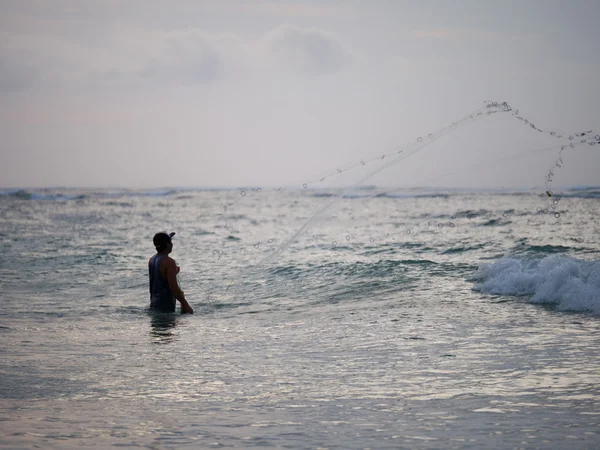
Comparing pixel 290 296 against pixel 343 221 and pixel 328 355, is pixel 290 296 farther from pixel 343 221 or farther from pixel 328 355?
pixel 343 221

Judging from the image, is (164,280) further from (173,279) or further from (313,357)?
(313,357)

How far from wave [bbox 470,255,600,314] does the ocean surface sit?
0.04 metres

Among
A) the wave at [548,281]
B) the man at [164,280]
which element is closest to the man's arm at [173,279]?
the man at [164,280]

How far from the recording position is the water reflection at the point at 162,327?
26.5 feet

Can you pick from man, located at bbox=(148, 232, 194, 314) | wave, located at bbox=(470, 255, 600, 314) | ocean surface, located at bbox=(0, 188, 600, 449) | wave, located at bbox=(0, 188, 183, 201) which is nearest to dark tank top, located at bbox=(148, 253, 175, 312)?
man, located at bbox=(148, 232, 194, 314)

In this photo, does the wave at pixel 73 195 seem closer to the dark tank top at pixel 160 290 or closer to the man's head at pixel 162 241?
the dark tank top at pixel 160 290

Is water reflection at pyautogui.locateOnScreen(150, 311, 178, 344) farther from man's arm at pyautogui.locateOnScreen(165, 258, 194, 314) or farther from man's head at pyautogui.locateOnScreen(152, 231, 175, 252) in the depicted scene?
man's head at pyautogui.locateOnScreen(152, 231, 175, 252)

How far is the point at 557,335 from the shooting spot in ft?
25.4

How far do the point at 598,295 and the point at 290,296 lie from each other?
5045 mm

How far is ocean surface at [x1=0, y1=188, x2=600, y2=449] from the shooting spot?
15.2 feet

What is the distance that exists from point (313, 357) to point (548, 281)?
213 inches

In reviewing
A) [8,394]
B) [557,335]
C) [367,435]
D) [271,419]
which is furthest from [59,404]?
[557,335]

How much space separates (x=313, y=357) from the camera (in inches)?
273

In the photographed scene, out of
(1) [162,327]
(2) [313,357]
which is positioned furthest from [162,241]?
(2) [313,357]
